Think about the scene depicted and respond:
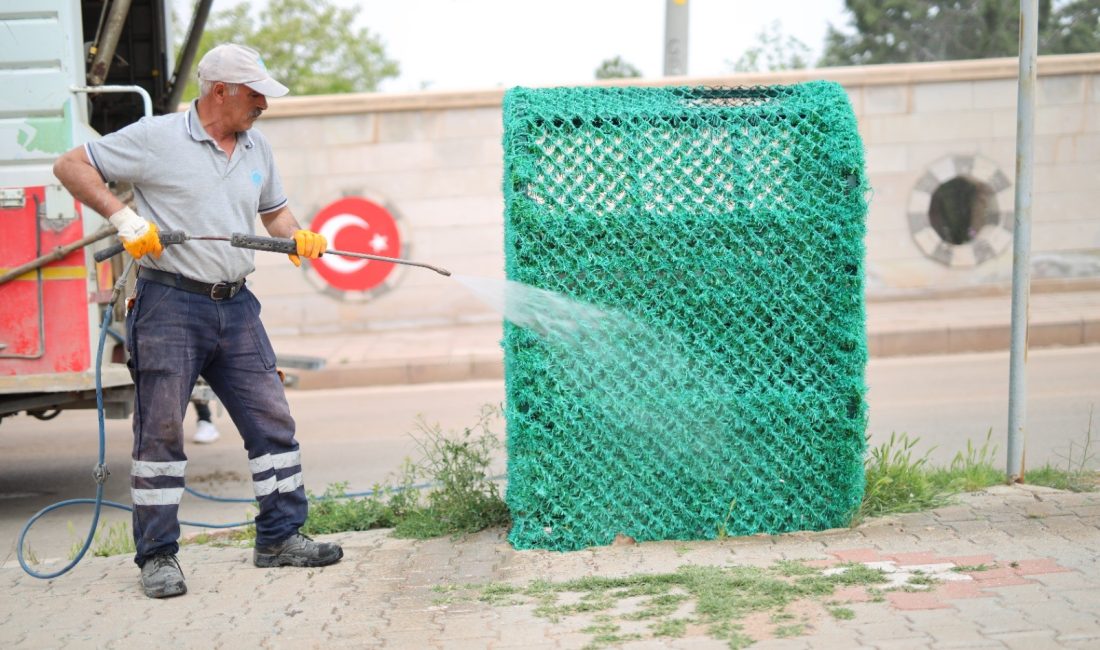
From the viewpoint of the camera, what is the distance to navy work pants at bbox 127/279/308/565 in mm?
4211

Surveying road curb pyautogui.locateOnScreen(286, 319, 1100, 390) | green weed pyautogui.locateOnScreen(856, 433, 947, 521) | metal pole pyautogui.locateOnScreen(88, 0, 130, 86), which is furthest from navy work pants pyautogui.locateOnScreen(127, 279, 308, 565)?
road curb pyautogui.locateOnScreen(286, 319, 1100, 390)

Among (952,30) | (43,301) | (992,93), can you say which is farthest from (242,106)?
(952,30)

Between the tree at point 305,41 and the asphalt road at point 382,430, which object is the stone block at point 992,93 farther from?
the tree at point 305,41

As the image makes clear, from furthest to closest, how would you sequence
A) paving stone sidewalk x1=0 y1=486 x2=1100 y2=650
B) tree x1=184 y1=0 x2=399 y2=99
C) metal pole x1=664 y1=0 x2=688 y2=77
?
tree x1=184 y1=0 x2=399 y2=99 < metal pole x1=664 y1=0 x2=688 y2=77 < paving stone sidewalk x1=0 y1=486 x2=1100 y2=650

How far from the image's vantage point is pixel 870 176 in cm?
1359

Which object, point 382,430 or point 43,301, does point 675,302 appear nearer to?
point 43,301

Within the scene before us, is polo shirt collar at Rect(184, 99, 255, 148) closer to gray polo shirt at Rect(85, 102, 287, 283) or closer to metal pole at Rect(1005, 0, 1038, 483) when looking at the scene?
gray polo shirt at Rect(85, 102, 287, 283)

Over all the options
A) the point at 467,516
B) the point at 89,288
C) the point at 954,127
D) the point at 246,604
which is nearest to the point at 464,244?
the point at 954,127

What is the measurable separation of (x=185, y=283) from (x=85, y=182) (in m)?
0.49

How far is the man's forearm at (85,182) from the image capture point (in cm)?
404

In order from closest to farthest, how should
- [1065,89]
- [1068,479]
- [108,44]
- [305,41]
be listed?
[1068,479] → [108,44] → [1065,89] → [305,41]

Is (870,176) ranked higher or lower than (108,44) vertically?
lower

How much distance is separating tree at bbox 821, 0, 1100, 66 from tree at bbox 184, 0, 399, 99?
10.5 metres

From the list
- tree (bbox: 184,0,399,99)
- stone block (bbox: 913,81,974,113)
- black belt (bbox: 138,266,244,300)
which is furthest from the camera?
tree (bbox: 184,0,399,99)
